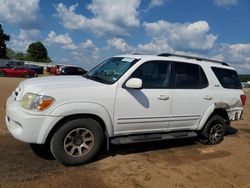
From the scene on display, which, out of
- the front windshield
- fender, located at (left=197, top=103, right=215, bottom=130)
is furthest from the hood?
fender, located at (left=197, top=103, right=215, bottom=130)

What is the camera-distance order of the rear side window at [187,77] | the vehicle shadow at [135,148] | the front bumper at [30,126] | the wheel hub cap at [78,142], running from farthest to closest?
the rear side window at [187,77] < the vehicle shadow at [135,148] < the wheel hub cap at [78,142] < the front bumper at [30,126]

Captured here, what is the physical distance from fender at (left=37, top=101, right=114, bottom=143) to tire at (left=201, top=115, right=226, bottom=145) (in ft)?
8.99

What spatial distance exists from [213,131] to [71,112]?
12.2ft

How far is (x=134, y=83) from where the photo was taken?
5188 millimetres

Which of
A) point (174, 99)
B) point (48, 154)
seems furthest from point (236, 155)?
point (48, 154)

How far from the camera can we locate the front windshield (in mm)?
5526

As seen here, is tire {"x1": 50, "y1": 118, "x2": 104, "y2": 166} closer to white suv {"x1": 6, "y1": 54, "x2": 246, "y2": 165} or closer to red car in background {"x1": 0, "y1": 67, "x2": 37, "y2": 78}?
white suv {"x1": 6, "y1": 54, "x2": 246, "y2": 165}

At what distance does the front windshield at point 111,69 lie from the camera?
18.1ft

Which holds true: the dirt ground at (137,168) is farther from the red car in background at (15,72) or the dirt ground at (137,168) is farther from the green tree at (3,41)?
the green tree at (3,41)

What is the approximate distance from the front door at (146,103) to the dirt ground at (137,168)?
578 millimetres

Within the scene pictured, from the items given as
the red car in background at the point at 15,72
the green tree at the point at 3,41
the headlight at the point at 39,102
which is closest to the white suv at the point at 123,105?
the headlight at the point at 39,102

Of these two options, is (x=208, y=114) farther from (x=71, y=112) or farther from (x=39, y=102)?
(x=39, y=102)

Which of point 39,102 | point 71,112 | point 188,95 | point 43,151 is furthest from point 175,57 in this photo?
point 43,151

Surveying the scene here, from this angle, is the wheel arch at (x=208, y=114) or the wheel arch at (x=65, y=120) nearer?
the wheel arch at (x=65, y=120)
